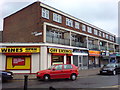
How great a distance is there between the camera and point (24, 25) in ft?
68.5

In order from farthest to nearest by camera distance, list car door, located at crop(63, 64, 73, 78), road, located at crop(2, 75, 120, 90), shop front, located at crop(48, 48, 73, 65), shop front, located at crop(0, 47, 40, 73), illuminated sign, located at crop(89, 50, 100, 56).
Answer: illuminated sign, located at crop(89, 50, 100, 56)
shop front, located at crop(48, 48, 73, 65)
shop front, located at crop(0, 47, 40, 73)
car door, located at crop(63, 64, 73, 78)
road, located at crop(2, 75, 120, 90)

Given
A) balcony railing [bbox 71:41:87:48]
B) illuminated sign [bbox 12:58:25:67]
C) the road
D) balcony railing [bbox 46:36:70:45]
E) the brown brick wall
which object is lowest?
the road

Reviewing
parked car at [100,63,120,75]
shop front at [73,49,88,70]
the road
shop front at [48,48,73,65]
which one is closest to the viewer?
the road

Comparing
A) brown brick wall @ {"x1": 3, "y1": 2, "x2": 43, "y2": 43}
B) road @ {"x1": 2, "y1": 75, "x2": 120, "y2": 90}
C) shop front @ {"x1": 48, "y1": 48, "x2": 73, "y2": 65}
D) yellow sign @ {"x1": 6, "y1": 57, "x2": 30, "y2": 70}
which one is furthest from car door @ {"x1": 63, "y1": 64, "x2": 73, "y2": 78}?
brown brick wall @ {"x1": 3, "y1": 2, "x2": 43, "y2": 43}

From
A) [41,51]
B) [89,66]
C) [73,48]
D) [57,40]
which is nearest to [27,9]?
[57,40]

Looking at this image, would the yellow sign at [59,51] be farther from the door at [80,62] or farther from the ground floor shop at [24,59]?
the door at [80,62]

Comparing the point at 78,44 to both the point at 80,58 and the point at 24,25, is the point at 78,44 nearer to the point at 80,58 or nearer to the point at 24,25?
the point at 80,58

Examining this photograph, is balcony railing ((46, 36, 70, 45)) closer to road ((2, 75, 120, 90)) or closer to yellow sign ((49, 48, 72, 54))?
yellow sign ((49, 48, 72, 54))

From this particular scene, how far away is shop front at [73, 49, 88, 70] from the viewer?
22.1 m

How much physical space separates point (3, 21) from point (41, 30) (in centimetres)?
1262

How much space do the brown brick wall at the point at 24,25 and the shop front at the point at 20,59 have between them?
2.25m

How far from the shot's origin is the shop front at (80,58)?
22.1m

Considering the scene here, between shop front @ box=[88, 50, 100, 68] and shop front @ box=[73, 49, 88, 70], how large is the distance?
1.43m

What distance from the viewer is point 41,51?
16.3 meters
